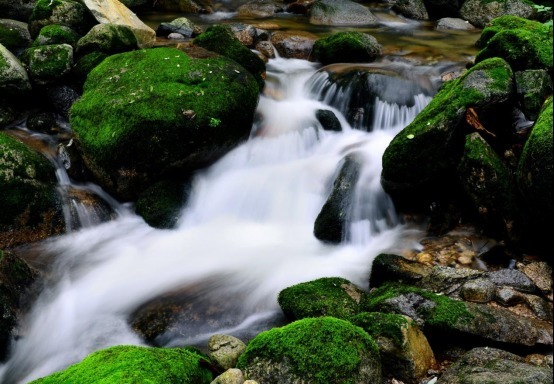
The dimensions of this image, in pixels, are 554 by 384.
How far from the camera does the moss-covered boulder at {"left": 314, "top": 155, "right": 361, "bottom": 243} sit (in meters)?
7.41

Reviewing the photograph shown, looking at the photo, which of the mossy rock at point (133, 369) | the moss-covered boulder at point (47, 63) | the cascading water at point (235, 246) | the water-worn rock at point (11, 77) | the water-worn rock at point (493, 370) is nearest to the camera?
the mossy rock at point (133, 369)

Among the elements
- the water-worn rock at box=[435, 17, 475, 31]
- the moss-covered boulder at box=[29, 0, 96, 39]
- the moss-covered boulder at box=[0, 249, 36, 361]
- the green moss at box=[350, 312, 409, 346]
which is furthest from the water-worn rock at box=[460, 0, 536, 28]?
the moss-covered boulder at box=[0, 249, 36, 361]

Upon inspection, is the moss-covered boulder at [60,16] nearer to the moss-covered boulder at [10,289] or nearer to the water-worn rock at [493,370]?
the moss-covered boulder at [10,289]

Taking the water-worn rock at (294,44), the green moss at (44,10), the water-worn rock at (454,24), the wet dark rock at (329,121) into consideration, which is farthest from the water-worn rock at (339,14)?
the green moss at (44,10)

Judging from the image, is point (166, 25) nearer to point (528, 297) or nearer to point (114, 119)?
point (114, 119)

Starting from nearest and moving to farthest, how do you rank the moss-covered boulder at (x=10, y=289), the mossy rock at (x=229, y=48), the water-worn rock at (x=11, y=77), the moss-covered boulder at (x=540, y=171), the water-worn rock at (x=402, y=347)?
the water-worn rock at (x=402, y=347) < the moss-covered boulder at (x=540, y=171) < the moss-covered boulder at (x=10, y=289) < the water-worn rock at (x=11, y=77) < the mossy rock at (x=229, y=48)

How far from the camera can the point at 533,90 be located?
6.77 meters

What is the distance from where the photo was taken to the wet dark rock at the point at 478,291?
504 cm

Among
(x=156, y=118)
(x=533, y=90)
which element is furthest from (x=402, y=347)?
(x=156, y=118)

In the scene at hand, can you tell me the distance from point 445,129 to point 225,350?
450 cm

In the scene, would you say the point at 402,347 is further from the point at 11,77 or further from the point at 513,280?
the point at 11,77

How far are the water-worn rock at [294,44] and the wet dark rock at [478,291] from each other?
29.6ft

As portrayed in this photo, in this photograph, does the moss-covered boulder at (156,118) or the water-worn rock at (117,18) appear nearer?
the moss-covered boulder at (156,118)

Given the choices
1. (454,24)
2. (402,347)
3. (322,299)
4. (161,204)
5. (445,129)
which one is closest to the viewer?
(402,347)
